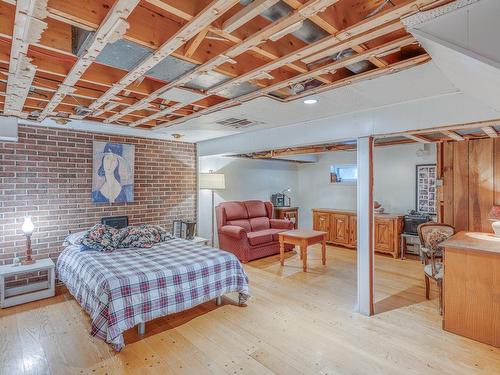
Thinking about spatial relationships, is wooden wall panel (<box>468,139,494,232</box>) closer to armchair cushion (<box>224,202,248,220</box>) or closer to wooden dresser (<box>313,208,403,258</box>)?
wooden dresser (<box>313,208,403,258</box>)

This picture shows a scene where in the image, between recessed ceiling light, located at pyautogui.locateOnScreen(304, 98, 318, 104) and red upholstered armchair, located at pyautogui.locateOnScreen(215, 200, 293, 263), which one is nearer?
recessed ceiling light, located at pyautogui.locateOnScreen(304, 98, 318, 104)

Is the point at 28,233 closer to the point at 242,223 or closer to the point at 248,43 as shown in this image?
the point at 242,223

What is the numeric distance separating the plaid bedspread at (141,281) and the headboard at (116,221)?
0.65 m

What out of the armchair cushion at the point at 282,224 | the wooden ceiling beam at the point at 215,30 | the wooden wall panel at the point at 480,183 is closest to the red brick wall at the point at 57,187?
the armchair cushion at the point at 282,224

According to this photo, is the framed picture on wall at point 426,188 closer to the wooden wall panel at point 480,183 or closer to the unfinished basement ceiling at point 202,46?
the wooden wall panel at point 480,183

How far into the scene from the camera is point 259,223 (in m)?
5.95

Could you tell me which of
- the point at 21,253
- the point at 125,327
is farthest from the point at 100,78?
the point at 21,253

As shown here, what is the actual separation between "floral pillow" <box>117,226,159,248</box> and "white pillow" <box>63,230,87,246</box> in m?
0.47

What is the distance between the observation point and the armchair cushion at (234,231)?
508 centimetres

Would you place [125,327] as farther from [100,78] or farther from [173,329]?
[100,78]

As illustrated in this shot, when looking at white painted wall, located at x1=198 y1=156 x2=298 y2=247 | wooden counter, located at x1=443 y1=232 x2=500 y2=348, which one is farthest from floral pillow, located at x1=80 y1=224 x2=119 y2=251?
wooden counter, located at x1=443 y1=232 x2=500 y2=348

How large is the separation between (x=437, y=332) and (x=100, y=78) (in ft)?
12.4

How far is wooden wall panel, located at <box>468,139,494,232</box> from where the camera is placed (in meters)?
3.90

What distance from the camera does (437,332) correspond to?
274 cm
